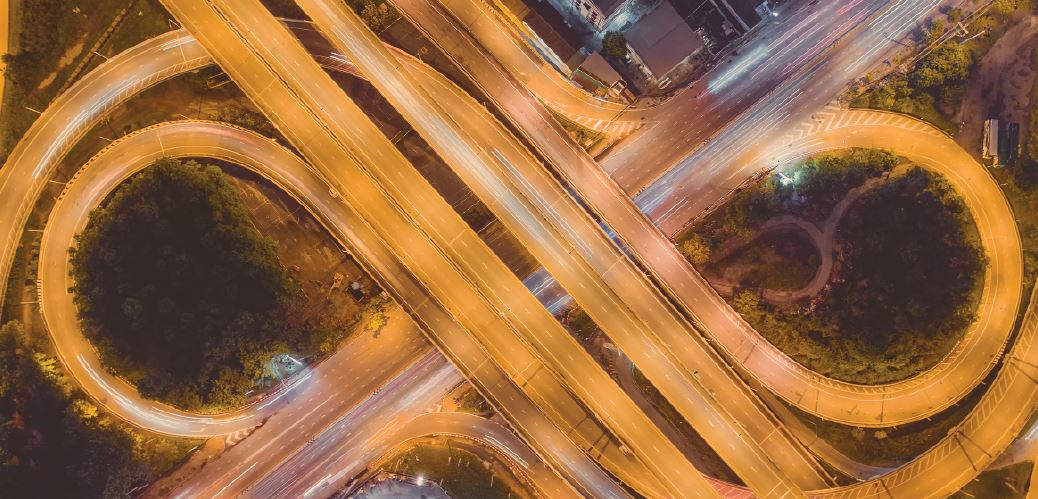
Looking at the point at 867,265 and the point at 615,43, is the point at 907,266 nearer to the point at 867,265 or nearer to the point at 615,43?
the point at 867,265

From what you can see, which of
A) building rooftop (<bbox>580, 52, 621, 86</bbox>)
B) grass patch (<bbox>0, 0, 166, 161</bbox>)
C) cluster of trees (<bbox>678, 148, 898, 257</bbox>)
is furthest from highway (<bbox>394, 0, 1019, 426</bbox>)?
grass patch (<bbox>0, 0, 166, 161</bbox>)

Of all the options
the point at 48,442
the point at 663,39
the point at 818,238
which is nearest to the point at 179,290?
the point at 48,442

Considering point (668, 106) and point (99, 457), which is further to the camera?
point (668, 106)

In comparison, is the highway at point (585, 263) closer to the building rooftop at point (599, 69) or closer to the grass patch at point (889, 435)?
the grass patch at point (889, 435)

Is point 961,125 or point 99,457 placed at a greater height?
point 99,457

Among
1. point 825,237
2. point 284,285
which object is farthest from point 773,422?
point 284,285

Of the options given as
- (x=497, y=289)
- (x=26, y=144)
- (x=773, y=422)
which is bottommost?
(x=773, y=422)

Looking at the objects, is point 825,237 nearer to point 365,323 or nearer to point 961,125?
point 961,125
